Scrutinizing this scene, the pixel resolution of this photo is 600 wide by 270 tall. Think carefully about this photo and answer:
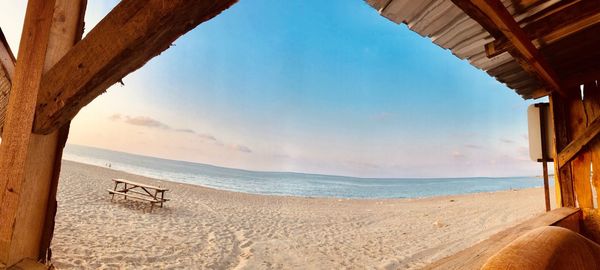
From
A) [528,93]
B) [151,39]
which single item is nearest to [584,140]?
[528,93]

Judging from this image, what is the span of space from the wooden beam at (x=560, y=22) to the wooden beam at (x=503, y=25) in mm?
93

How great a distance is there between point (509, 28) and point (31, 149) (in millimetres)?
2807

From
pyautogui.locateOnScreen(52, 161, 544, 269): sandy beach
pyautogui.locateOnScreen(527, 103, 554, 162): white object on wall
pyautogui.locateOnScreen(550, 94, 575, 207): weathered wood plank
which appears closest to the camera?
pyautogui.locateOnScreen(550, 94, 575, 207): weathered wood plank

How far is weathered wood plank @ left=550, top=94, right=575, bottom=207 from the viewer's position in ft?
11.6

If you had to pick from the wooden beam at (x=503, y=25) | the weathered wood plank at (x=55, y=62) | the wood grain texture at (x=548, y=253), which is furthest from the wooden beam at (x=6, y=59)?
the wooden beam at (x=503, y=25)

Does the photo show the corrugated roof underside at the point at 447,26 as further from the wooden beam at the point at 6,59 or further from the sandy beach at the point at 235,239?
the sandy beach at the point at 235,239

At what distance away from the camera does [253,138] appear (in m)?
89.1

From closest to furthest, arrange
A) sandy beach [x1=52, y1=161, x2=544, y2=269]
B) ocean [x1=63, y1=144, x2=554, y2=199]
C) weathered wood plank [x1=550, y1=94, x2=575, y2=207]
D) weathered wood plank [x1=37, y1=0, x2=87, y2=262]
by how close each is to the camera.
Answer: weathered wood plank [x1=37, y1=0, x2=87, y2=262]
weathered wood plank [x1=550, y1=94, x2=575, y2=207]
sandy beach [x1=52, y1=161, x2=544, y2=269]
ocean [x1=63, y1=144, x2=554, y2=199]

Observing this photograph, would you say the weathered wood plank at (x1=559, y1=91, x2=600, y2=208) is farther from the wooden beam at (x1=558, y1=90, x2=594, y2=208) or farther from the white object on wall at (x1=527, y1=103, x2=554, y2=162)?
the white object on wall at (x1=527, y1=103, x2=554, y2=162)

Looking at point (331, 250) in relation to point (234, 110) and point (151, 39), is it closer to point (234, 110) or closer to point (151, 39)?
point (151, 39)

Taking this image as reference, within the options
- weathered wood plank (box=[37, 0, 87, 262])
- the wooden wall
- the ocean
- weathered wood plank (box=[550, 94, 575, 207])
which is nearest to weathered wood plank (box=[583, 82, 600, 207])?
the wooden wall

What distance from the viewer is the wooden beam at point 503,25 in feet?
5.35

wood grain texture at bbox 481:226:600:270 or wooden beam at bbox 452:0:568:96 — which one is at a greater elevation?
wooden beam at bbox 452:0:568:96

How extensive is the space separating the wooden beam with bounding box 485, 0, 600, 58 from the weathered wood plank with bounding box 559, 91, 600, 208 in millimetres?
1907
